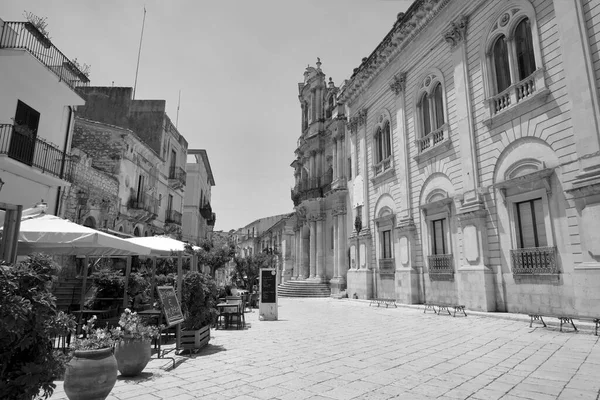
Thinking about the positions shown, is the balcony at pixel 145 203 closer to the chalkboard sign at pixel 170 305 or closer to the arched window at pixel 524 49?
the chalkboard sign at pixel 170 305

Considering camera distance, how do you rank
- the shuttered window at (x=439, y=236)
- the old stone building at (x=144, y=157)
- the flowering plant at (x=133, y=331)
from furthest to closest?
the old stone building at (x=144, y=157), the shuttered window at (x=439, y=236), the flowering plant at (x=133, y=331)

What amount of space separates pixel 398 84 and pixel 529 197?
10.0 m

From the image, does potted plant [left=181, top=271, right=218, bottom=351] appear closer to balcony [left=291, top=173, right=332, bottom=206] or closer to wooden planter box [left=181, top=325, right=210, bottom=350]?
wooden planter box [left=181, top=325, right=210, bottom=350]

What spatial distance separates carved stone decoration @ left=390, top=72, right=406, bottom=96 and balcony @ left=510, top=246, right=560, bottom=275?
1056 centimetres

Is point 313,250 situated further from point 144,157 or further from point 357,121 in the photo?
point 144,157

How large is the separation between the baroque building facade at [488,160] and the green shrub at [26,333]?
11535 mm

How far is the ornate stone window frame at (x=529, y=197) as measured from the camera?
10.7 m

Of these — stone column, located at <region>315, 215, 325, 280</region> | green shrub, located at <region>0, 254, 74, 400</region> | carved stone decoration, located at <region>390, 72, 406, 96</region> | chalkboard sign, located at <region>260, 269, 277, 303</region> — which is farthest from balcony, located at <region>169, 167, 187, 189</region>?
green shrub, located at <region>0, 254, 74, 400</region>

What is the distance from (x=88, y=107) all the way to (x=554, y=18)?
2604 cm

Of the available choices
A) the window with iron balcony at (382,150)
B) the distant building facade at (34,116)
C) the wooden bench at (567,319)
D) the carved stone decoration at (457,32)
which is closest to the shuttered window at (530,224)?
the wooden bench at (567,319)

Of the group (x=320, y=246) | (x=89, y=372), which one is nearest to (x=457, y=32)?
(x=89, y=372)

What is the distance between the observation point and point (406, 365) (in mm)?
5953

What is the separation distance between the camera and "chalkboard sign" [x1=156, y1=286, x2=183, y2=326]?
655 centimetres

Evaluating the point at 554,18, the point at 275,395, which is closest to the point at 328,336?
the point at 275,395
